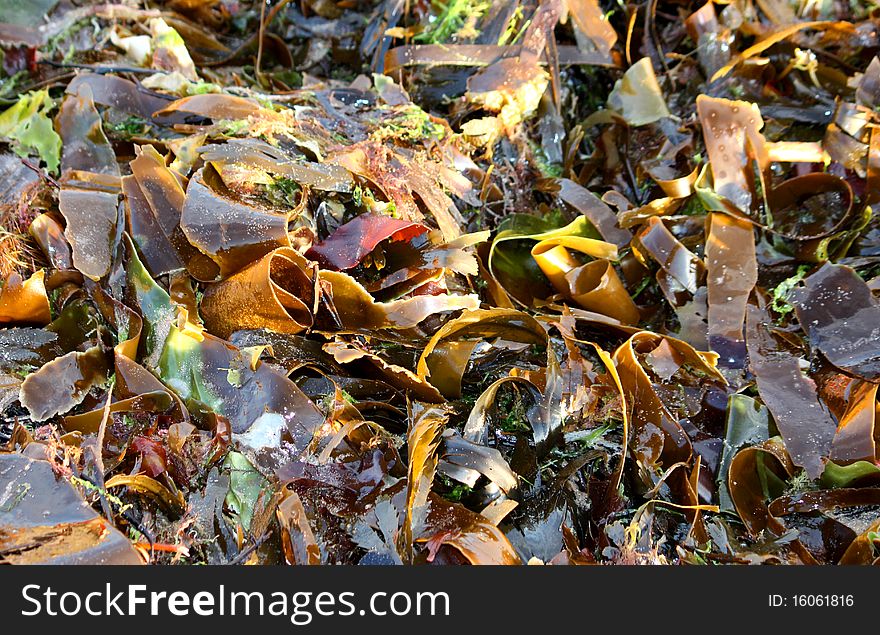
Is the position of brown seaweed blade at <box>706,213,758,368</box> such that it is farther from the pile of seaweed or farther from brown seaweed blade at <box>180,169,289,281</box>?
brown seaweed blade at <box>180,169,289,281</box>

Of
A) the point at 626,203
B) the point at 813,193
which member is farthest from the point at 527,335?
the point at 813,193

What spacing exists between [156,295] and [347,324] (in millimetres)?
295

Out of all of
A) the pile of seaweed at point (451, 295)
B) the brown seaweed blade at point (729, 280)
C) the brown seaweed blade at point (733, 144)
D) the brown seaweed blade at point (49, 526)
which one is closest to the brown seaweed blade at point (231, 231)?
the pile of seaweed at point (451, 295)

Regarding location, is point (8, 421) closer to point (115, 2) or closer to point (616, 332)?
point (616, 332)

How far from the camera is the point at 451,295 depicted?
3.49ft

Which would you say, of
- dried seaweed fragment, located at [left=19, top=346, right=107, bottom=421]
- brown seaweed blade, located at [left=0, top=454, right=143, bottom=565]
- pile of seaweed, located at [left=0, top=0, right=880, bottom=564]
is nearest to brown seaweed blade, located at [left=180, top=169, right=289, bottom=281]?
pile of seaweed, located at [left=0, top=0, right=880, bottom=564]

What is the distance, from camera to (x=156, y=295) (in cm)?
100

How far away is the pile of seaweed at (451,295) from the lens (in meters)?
0.88

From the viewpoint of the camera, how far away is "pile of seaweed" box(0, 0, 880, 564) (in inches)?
34.5

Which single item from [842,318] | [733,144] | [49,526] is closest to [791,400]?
[842,318]

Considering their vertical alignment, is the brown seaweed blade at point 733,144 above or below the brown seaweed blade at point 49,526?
above

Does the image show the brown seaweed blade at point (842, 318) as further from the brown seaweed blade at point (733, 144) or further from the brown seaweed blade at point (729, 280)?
the brown seaweed blade at point (733, 144)

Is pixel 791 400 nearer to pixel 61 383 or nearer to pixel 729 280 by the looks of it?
pixel 729 280

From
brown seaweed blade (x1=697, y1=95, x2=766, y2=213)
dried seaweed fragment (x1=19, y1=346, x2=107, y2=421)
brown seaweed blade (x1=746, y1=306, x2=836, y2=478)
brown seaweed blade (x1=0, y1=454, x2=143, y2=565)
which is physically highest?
brown seaweed blade (x1=697, y1=95, x2=766, y2=213)
